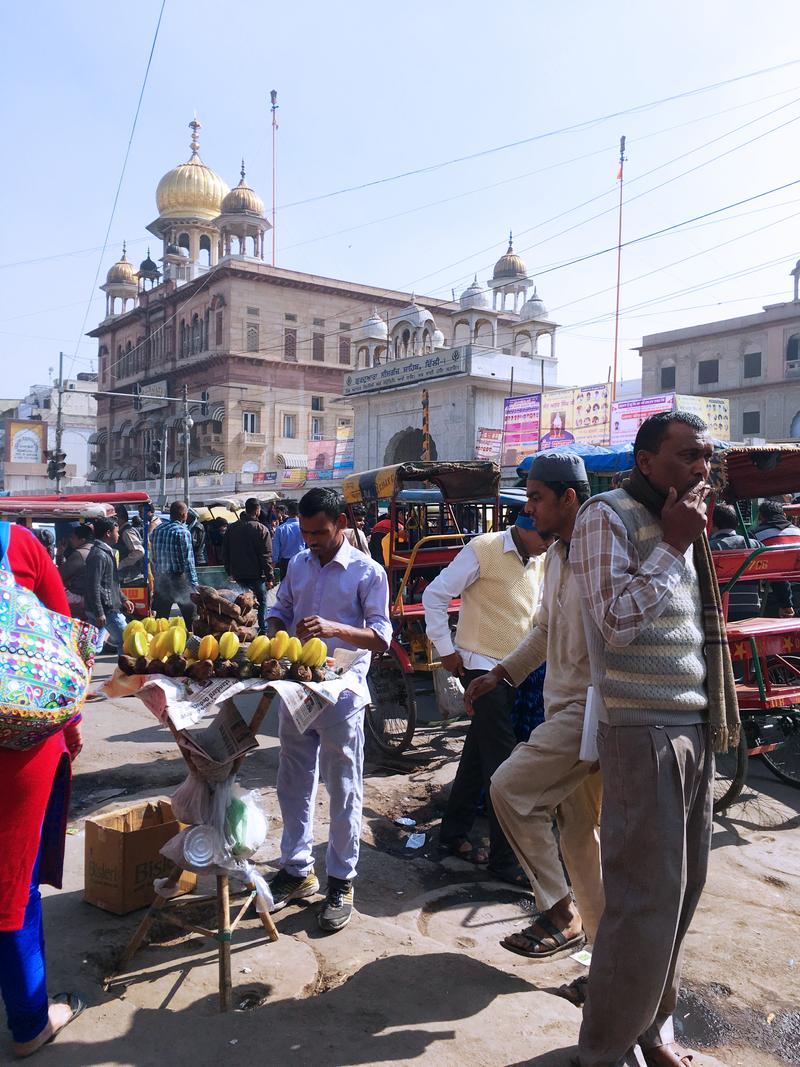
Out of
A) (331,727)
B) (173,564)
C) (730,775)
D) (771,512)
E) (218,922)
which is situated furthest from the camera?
(173,564)

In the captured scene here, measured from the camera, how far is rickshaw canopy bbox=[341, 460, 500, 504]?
8258 mm

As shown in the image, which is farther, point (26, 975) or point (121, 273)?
point (121, 273)

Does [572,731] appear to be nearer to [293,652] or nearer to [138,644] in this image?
[293,652]

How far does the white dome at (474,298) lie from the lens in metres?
39.8

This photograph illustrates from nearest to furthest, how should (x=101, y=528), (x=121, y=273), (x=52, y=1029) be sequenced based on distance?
(x=52, y=1029)
(x=101, y=528)
(x=121, y=273)

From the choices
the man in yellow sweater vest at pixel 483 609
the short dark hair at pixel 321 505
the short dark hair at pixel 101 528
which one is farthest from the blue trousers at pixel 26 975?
the short dark hair at pixel 101 528

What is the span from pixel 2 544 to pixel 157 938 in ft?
6.44

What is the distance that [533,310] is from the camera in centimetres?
4141

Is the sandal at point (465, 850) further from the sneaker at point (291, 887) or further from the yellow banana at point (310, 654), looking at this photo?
the yellow banana at point (310, 654)

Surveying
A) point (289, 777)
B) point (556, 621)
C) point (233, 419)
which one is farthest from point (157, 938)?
point (233, 419)

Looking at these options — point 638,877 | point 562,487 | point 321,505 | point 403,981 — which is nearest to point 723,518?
point 562,487

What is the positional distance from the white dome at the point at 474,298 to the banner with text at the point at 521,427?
41.8 ft

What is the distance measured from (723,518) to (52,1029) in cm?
648

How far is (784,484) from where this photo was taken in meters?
6.78
